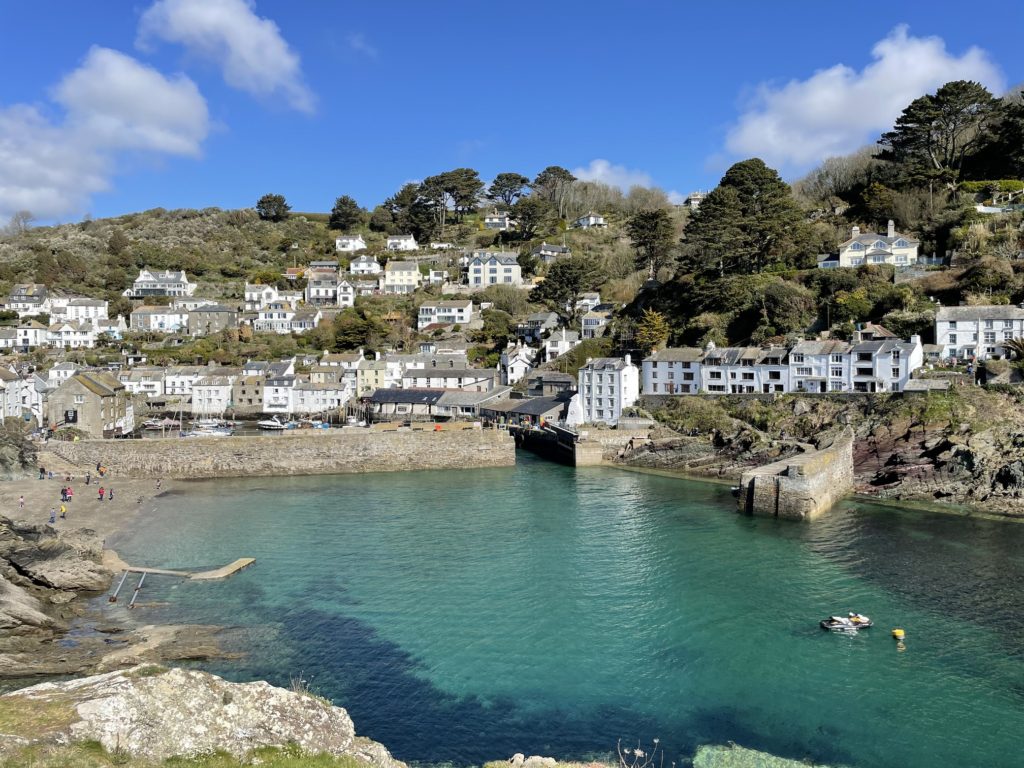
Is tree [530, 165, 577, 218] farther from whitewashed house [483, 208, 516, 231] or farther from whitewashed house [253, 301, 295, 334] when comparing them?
whitewashed house [253, 301, 295, 334]

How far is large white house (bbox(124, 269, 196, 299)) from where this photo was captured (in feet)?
275

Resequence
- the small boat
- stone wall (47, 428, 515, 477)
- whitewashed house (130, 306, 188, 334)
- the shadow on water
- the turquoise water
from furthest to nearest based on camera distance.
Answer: whitewashed house (130, 306, 188, 334) → stone wall (47, 428, 515, 477) → the small boat → the turquoise water → the shadow on water

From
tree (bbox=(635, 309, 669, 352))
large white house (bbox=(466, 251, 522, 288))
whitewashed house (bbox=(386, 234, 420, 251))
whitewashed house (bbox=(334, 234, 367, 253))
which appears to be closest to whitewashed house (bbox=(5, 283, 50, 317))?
whitewashed house (bbox=(334, 234, 367, 253))

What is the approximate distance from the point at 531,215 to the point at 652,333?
4057 centimetres

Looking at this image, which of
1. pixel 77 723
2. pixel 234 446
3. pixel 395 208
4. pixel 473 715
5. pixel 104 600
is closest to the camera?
pixel 77 723

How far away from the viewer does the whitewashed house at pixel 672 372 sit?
4762 cm

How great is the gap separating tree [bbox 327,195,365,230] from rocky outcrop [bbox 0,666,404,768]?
100 m

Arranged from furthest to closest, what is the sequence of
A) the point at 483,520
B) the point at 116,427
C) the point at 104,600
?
the point at 116,427
the point at 483,520
the point at 104,600

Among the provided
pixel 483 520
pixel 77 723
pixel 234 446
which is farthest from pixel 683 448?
pixel 77 723

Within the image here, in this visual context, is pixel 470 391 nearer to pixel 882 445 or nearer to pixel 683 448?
pixel 683 448

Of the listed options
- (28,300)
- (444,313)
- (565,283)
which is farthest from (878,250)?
(28,300)

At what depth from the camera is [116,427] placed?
4894cm

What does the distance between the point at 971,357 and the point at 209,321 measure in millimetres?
68724

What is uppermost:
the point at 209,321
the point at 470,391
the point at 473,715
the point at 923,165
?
the point at 923,165
